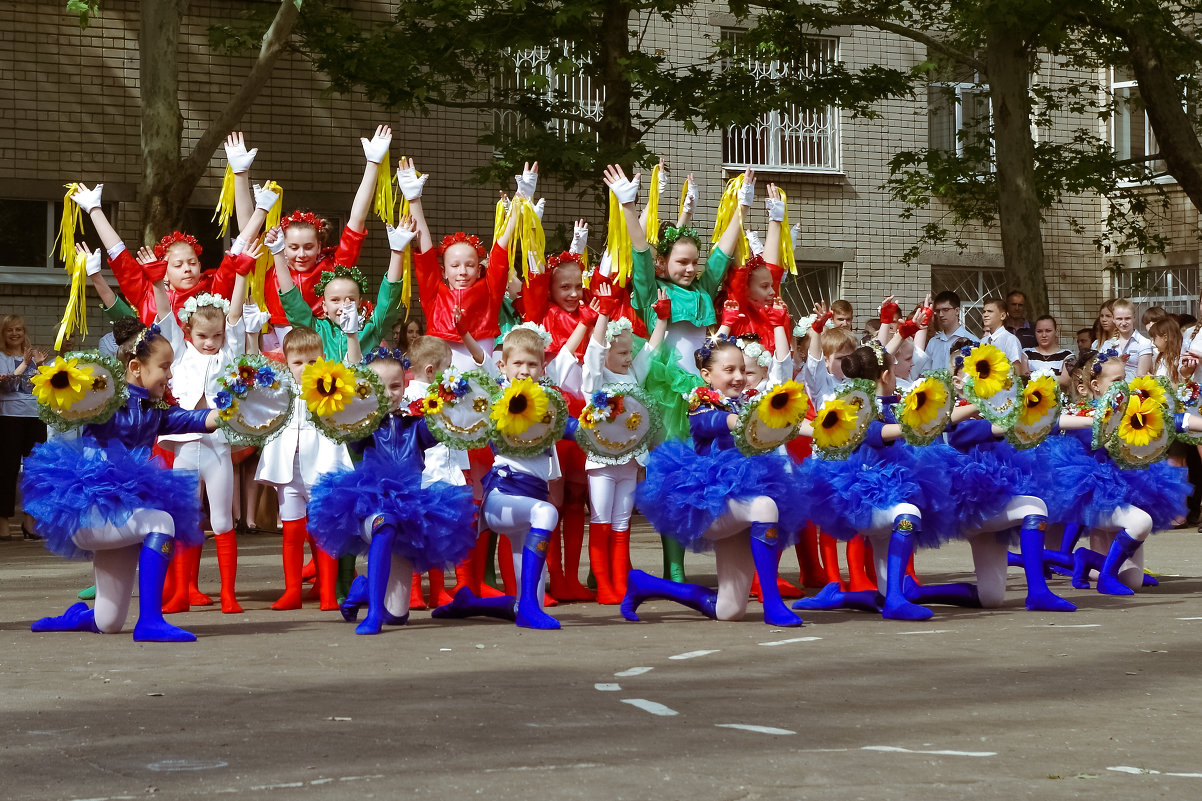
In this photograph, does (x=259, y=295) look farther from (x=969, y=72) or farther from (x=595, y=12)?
(x=969, y=72)

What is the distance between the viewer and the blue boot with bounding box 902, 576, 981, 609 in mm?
8984

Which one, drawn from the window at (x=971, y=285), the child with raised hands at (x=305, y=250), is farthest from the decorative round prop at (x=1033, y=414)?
the window at (x=971, y=285)

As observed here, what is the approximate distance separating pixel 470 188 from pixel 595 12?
5329 millimetres

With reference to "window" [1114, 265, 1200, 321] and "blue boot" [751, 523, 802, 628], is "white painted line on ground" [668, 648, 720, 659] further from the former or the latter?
"window" [1114, 265, 1200, 321]

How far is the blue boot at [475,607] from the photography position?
850cm

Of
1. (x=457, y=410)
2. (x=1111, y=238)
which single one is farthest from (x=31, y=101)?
(x=1111, y=238)

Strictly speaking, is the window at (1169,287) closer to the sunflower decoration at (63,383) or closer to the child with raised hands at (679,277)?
the child with raised hands at (679,277)

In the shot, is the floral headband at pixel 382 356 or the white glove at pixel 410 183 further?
the white glove at pixel 410 183

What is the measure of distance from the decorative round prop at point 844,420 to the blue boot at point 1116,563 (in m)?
1.92

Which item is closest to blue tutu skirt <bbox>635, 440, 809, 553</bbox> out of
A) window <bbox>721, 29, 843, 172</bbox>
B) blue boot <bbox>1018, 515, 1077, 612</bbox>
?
blue boot <bbox>1018, 515, 1077, 612</bbox>

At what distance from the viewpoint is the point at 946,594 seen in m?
9.02

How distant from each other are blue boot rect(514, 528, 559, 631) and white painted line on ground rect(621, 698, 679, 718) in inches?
86.0

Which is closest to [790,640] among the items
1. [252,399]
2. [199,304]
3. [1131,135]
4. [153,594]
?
[252,399]

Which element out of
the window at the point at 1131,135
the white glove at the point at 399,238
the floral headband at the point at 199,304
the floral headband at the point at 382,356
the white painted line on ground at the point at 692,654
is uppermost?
the window at the point at 1131,135
